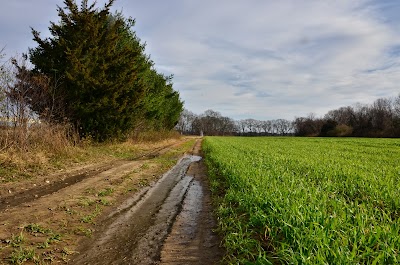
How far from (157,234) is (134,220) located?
98 centimetres

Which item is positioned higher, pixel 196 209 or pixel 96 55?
pixel 96 55

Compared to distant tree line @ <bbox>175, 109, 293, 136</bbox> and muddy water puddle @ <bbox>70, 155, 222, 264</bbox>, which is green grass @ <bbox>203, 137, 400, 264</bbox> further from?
distant tree line @ <bbox>175, 109, 293, 136</bbox>

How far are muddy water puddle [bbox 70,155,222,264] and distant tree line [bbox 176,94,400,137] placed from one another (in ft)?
248

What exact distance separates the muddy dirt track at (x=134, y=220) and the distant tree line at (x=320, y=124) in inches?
2958

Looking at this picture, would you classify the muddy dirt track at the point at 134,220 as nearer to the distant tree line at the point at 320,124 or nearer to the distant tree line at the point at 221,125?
the distant tree line at the point at 320,124

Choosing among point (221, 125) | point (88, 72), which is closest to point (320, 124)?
point (221, 125)

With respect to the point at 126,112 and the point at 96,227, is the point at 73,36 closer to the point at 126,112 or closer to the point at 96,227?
the point at 126,112

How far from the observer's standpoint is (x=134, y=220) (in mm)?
5793

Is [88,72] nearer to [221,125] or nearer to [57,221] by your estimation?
[57,221]

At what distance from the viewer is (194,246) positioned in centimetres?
451

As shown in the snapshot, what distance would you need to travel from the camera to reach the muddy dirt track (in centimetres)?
416

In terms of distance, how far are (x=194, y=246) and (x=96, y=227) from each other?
198 centimetres

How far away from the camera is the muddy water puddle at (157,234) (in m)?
4.07

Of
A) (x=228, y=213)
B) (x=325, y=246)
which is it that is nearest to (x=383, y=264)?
(x=325, y=246)
